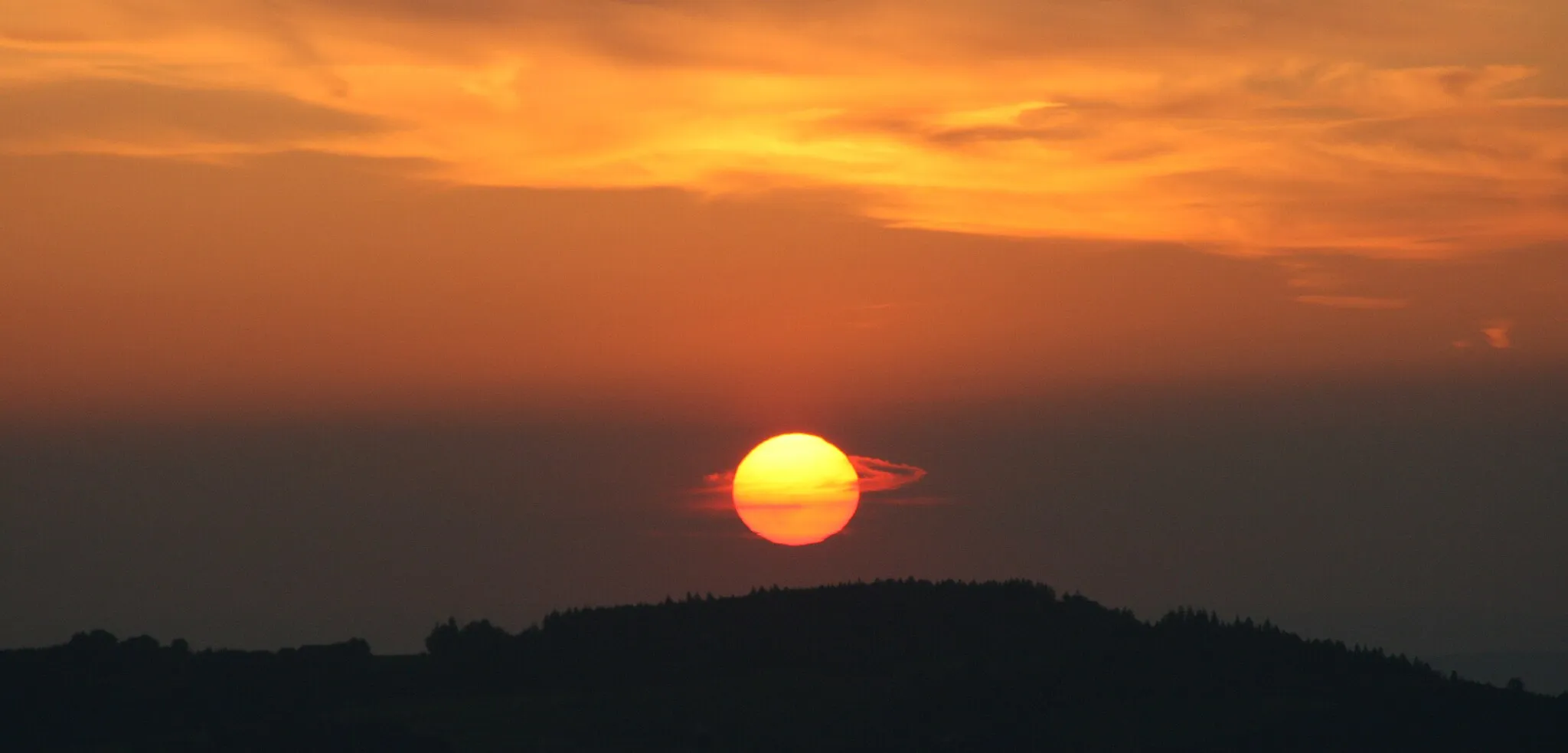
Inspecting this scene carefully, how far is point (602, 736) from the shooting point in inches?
1812

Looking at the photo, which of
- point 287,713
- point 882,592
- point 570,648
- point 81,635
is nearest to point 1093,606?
point 882,592

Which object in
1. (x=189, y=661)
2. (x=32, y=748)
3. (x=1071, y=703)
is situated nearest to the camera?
(x=32, y=748)

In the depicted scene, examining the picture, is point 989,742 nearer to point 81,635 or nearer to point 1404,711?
point 1404,711

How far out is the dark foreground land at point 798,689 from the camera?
4641cm

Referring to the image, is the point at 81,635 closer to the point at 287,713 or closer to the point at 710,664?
the point at 287,713

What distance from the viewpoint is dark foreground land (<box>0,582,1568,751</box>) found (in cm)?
4641

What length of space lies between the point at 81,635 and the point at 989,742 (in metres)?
25.4

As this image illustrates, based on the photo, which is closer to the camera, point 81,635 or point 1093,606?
point 81,635

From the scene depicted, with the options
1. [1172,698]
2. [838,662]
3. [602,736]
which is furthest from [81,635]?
[1172,698]

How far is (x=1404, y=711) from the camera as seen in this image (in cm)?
4838

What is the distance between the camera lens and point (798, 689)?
5088 cm

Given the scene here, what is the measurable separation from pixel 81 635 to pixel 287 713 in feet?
28.4

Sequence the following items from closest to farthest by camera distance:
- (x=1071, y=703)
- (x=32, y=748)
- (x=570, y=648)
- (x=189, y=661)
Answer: (x=32, y=748), (x=1071, y=703), (x=189, y=661), (x=570, y=648)

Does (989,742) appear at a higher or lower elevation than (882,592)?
lower
